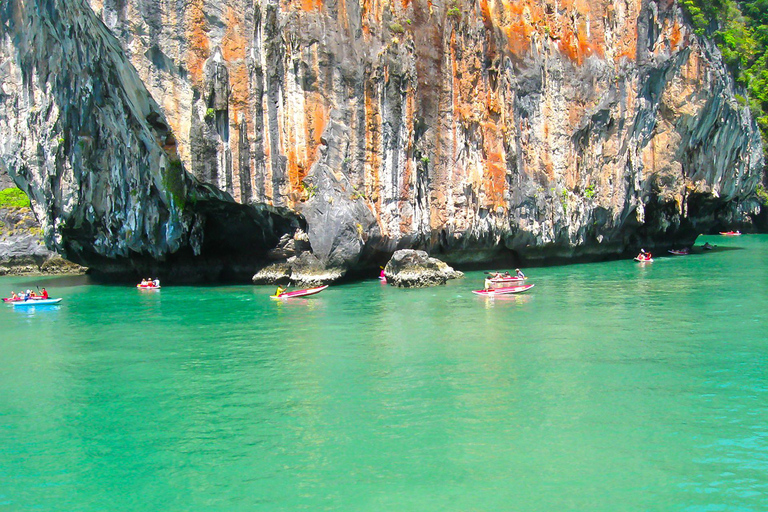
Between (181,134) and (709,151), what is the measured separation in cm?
4006

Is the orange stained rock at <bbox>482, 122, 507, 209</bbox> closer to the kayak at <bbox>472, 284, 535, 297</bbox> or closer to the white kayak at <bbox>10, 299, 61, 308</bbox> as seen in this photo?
the kayak at <bbox>472, 284, 535, 297</bbox>

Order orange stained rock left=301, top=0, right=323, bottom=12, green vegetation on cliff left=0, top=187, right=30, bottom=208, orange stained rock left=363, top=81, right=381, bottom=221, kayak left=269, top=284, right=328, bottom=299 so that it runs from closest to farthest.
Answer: kayak left=269, top=284, right=328, bottom=299
orange stained rock left=301, top=0, right=323, bottom=12
orange stained rock left=363, top=81, right=381, bottom=221
green vegetation on cliff left=0, top=187, right=30, bottom=208

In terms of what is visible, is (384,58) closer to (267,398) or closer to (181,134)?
(181,134)

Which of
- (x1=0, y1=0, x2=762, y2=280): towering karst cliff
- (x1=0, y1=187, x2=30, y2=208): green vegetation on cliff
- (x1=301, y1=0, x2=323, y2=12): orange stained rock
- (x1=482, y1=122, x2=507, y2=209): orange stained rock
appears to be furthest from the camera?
(x1=0, y1=187, x2=30, y2=208): green vegetation on cliff

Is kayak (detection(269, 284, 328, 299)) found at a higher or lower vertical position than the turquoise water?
higher

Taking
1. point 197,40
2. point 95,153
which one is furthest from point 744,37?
point 95,153

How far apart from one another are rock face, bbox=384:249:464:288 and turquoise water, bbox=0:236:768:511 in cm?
707

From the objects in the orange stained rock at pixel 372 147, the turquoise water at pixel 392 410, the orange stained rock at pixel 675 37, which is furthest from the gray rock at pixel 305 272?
the orange stained rock at pixel 675 37

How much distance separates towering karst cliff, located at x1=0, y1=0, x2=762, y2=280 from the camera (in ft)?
105

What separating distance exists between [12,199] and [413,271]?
3205 centimetres

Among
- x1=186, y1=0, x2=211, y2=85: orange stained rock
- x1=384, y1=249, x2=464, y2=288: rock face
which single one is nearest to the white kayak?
x1=186, y1=0, x2=211, y2=85: orange stained rock

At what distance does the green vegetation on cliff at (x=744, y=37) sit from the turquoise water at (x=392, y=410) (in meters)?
31.1

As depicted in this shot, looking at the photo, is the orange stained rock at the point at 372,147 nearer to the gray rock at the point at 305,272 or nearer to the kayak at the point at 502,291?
the gray rock at the point at 305,272

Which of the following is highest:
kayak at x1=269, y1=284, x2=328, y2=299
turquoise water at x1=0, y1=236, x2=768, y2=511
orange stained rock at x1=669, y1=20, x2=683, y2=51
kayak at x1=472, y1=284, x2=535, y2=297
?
orange stained rock at x1=669, y1=20, x2=683, y2=51
